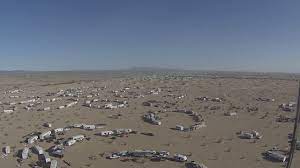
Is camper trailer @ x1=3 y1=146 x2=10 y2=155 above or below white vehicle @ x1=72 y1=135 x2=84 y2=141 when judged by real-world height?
below

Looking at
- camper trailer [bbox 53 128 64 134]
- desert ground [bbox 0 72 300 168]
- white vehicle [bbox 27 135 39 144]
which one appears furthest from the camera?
camper trailer [bbox 53 128 64 134]

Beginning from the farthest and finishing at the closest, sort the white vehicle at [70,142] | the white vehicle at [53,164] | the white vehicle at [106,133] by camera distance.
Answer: the white vehicle at [106,133]
the white vehicle at [70,142]
the white vehicle at [53,164]

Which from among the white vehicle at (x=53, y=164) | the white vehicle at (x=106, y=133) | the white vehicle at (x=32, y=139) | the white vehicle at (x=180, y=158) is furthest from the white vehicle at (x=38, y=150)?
the white vehicle at (x=180, y=158)

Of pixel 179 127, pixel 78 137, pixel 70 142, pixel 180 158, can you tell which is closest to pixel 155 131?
pixel 179 127

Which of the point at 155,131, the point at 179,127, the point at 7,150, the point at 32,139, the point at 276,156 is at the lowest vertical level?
the point at 7,150

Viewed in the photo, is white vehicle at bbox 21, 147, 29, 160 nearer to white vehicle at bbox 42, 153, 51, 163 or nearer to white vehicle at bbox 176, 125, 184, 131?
white vehicle at bbox 42, 153, 51, 163

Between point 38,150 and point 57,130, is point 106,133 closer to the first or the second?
point 57,130

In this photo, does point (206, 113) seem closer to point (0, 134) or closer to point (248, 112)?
point (248, 112)

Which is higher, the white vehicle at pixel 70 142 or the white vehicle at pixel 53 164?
the white vehicle at pixel 70 142

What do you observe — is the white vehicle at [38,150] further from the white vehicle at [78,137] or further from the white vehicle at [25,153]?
the white vehicle at [78,137]

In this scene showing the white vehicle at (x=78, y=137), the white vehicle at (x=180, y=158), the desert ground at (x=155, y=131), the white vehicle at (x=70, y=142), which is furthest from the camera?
the white vehicle at (x=78, y=137)

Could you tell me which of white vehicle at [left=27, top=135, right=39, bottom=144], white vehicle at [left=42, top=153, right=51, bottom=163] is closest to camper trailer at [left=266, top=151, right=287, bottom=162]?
white vehicle at [left=42, top=153, right=51, bottom=163]
